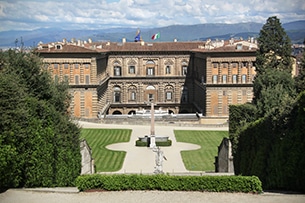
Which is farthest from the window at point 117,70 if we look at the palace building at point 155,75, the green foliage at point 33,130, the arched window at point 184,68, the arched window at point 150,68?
the green foliage at point 33,130

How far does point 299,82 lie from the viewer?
35.2 m

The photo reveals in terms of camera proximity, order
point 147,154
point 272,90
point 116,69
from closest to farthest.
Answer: point 272,90 < point 147,154 < point 116,69

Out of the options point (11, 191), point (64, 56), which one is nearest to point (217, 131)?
point (64, 56)

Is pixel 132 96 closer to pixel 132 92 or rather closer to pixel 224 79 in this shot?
pixel 132 92

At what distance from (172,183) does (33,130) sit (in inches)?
259

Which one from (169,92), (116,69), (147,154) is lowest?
(147,154)

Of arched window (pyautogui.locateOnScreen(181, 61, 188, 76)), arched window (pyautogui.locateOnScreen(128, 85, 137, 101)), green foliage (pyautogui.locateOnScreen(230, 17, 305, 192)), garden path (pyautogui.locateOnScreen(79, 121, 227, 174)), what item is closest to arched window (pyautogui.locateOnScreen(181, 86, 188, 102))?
arched window (pyautogui.locateOnScreen(181, 61, 188, 76))

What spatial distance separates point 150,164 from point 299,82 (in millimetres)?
13183

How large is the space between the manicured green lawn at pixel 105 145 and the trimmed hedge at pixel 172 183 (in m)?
15.0

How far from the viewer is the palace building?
5572 cm

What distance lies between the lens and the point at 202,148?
1566 inches

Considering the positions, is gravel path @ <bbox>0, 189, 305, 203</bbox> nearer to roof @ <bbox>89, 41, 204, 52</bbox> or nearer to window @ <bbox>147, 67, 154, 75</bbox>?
roof @ <bbox>89, 41, 204, 52</bbox>

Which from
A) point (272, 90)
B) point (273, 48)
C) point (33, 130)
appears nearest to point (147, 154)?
point (272, 90)

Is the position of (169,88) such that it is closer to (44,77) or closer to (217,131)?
(217,131)
